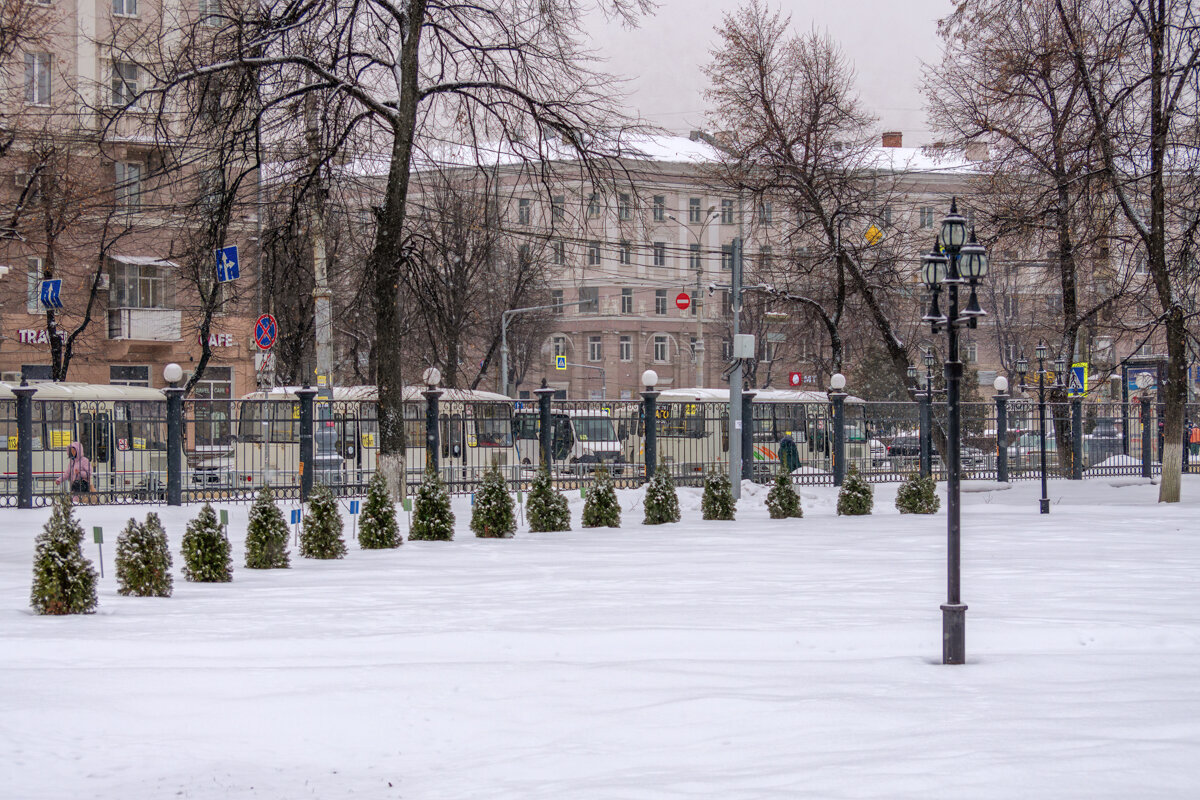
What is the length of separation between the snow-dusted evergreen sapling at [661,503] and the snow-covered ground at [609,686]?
6.06m

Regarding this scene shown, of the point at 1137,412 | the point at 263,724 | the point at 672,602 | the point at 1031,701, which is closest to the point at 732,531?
the point at 672,602

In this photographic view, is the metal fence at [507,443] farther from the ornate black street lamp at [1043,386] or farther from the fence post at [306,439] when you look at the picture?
the ornate black street lamp at [1043,386]

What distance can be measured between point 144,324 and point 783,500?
2895 cm

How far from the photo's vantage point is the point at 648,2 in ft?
62.7

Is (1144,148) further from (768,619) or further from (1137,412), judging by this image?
(768,619)

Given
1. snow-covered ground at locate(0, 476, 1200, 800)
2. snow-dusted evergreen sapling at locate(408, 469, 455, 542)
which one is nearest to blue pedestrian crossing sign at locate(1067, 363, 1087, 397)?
snow-covered ground at locate(0, 476, 1200, 800)

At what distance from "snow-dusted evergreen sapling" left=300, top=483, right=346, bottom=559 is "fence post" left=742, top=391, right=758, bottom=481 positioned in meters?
12.5

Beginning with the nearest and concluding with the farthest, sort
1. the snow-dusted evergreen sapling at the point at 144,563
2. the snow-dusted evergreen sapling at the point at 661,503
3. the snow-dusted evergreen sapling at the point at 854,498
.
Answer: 1. the snow-dusted evergreen sapling at the point at 144,563
2. the snow-dusted evergreen sapling at the point at 661,503
3. the snow-dusted evergreen sapling at the point at 854,498

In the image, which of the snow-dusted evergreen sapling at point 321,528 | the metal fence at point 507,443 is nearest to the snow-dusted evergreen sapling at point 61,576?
the snow-dusted evergreen sapling at point 321,528

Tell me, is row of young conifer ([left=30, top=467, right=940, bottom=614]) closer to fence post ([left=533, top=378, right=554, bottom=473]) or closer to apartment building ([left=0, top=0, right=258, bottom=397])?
fence post ([left=533, top=378, right=554, bottom=473])

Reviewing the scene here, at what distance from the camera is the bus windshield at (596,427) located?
25.8 metres

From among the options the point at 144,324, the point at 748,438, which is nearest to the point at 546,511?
the point at 748,438

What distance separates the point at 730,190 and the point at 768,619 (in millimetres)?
23088

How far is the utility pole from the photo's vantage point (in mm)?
19406
